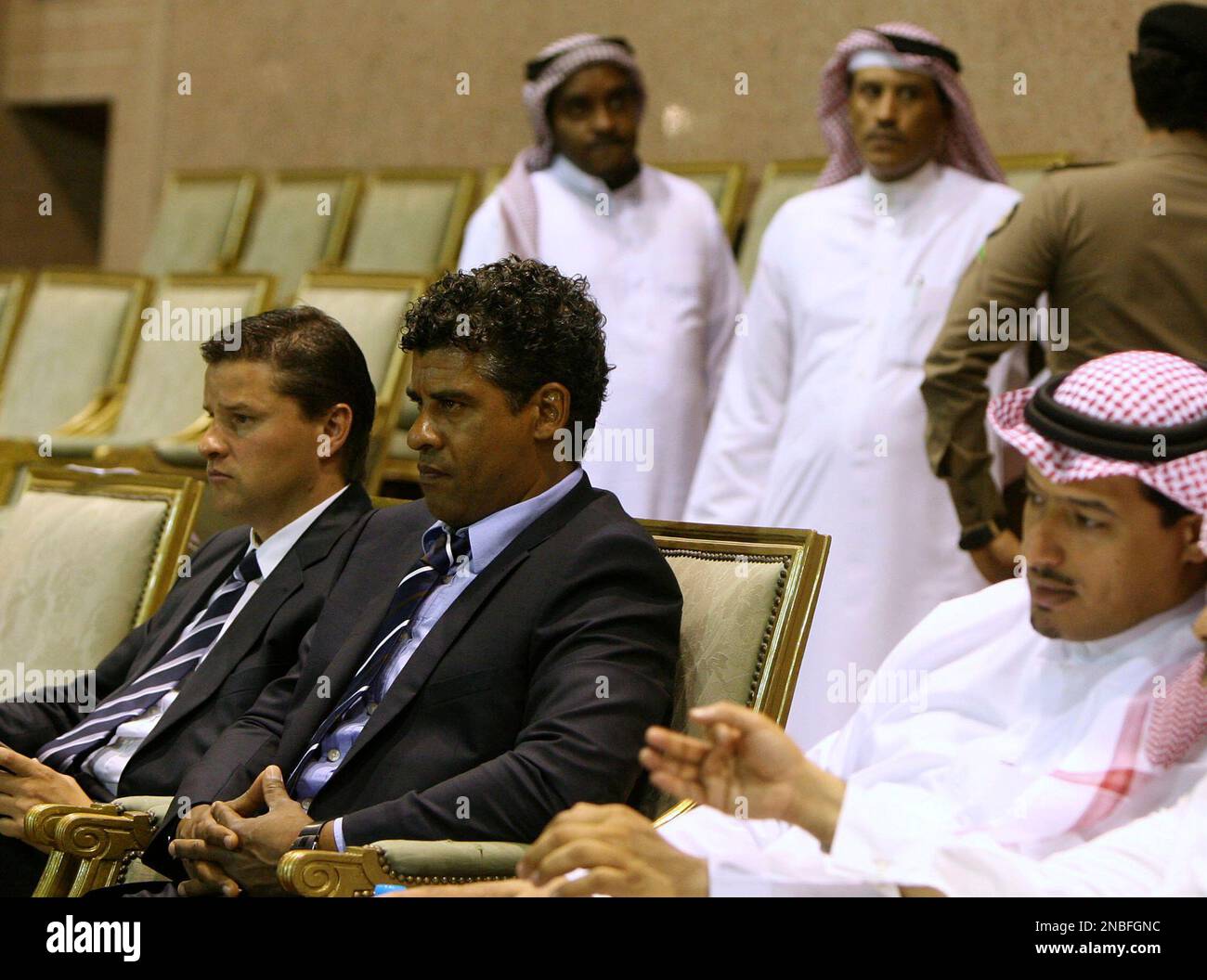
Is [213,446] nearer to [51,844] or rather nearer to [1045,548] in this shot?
[51,844]

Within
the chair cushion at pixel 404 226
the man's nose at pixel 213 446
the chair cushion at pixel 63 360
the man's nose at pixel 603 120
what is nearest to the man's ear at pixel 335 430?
the man's nose at pixel 213 446

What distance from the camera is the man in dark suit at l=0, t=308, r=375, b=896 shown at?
261 cm

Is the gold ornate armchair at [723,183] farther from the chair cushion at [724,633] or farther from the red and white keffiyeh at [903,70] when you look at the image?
the chair cushion at [724,633]

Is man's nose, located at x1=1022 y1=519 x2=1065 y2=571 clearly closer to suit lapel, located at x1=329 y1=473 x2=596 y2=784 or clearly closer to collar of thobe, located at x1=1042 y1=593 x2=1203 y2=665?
collar of thobe, located at x1=1042 y1=593 x2=1203 y2=665

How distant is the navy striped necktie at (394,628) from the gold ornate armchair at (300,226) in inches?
171

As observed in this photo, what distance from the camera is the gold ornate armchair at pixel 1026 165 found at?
16.5 ft

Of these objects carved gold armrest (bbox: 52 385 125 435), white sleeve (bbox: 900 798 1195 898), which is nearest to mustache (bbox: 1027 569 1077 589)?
white sleeve (bbox: 900 798 1195 898)

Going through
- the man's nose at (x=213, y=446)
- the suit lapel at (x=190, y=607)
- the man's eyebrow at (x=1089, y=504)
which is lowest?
the suit lapel at (x=190, y=607)

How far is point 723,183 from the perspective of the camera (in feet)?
19.1

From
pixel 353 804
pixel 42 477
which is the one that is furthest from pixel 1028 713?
pixel 42 477

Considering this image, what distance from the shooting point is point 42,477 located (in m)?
3.48
